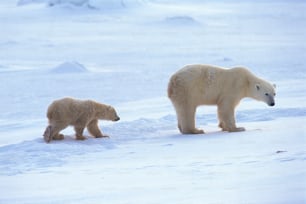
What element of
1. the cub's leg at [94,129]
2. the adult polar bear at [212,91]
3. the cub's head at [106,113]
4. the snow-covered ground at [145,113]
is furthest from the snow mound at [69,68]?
the adult polar bear at [212,91]

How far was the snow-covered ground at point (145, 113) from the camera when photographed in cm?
356

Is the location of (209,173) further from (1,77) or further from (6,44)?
(6,44)

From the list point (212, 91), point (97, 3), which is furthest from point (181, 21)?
point (212, 91)

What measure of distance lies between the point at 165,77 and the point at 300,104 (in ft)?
15.1

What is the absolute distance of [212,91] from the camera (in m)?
6.37

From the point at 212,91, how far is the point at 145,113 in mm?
1900

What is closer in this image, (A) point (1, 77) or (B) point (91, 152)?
(B) point (91, 152)

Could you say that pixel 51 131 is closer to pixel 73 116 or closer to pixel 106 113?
pixel 73 116

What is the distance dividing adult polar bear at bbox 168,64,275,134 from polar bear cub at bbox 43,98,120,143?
78 cm

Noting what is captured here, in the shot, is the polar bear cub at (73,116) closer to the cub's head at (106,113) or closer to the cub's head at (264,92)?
the cub's head at (106,113)

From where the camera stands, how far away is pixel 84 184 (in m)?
3.85

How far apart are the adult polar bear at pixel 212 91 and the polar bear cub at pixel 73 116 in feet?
2.55

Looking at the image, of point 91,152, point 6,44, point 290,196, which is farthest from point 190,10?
point 290,196

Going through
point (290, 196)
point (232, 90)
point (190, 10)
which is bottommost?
point (190, 10)
